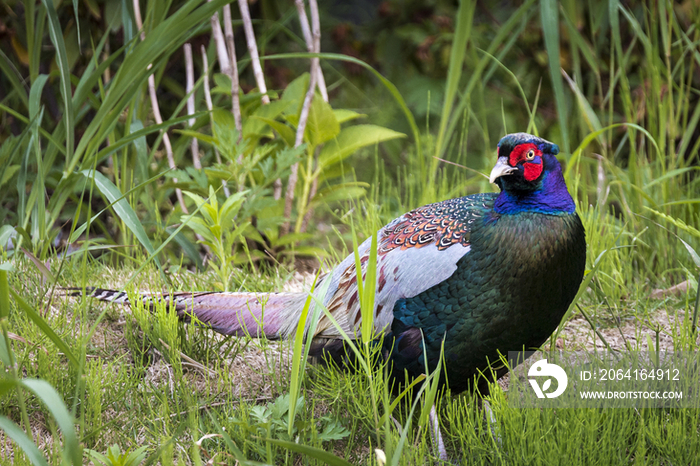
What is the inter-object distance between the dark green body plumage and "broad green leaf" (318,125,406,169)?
126 centimetres

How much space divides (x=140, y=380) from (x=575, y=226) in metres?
1.35

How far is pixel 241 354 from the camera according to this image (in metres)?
2.20

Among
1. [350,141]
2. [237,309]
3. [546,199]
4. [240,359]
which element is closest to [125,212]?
[237,309]

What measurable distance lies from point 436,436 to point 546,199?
2.38 ft

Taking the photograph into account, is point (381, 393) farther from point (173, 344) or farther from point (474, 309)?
point (173, 344)

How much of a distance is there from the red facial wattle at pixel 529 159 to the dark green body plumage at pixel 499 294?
0.11m

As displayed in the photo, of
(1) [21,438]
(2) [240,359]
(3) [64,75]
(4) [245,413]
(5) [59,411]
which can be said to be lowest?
(2) [240,359]

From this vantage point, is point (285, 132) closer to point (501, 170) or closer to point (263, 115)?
point (263, 115)

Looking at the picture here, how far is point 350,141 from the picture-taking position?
3.10 meters

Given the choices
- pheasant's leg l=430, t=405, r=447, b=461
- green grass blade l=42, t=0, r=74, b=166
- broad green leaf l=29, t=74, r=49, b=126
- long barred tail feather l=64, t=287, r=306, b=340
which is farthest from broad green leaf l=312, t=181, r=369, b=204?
pheasant's leg l=430, t=405, r=447, b=461

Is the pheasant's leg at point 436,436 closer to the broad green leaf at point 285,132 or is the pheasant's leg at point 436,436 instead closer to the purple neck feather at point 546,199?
the purple neck feather at point 546,199

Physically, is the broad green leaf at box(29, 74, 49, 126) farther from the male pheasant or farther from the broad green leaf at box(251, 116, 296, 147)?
the male pheasant

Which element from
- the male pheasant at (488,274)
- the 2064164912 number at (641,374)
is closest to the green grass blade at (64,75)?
the male pheasant at (488,274)

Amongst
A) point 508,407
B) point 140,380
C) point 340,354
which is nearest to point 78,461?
point 140,380
